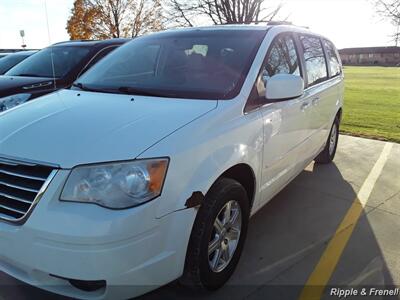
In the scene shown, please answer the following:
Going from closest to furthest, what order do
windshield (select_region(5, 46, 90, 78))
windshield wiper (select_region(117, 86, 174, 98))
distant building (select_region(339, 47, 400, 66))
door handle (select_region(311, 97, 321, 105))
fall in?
windshield wiper (select_region(117, 86, 174, 98)), door handle (select_region(311, 97, 321, 105)), windshield (select_region(5, 46, 90, 78)), distant building (select_region(339, 47, 400, 66))

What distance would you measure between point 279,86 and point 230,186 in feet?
3.07

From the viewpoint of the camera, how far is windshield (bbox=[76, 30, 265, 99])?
322 centimetres

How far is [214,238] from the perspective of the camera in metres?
2.86

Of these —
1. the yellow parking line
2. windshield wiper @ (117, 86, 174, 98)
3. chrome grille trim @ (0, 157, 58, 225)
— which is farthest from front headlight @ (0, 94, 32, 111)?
the yellow parking line

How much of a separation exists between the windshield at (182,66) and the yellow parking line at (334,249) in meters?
1.54

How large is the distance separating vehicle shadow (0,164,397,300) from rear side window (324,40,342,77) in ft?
5.79

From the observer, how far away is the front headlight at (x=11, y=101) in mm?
5564

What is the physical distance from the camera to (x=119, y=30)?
28375 millimetres

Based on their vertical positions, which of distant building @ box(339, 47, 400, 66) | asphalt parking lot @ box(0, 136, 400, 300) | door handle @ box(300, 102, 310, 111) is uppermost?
door handle @ box(300, 102, 310, 111)

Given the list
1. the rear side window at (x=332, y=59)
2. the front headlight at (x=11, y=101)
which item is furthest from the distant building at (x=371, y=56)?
the front headlight at (x=11, y=101)

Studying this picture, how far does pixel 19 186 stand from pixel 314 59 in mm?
3645

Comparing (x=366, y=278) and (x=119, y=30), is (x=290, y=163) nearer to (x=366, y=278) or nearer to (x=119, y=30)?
(x=366, y=278)

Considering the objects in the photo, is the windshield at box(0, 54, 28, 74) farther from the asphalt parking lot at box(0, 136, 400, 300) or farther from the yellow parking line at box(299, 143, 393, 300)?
the yellow parking line at box(299, 143, 393, 300)

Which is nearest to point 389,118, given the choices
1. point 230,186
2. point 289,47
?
point 289,47
